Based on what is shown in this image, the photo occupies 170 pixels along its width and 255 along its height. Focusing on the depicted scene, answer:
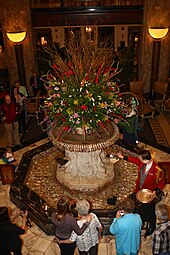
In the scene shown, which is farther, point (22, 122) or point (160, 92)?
point (160, 92)

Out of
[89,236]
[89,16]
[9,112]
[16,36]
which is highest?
[89,16]

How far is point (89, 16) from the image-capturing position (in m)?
8.81

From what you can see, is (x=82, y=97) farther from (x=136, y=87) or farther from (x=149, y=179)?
(x=136, y=87)

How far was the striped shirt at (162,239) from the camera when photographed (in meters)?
3.10

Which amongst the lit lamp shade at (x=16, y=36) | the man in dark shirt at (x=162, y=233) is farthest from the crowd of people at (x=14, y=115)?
the man in dark shirt at (x=162, y=233)

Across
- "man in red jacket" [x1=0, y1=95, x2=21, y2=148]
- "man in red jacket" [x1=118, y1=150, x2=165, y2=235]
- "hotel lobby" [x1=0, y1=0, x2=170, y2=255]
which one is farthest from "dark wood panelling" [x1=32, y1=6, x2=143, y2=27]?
"man in red jacket" [x1=118, y1=150, x2=165, y2=235]

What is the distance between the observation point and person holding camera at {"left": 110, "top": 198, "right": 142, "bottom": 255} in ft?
10.6

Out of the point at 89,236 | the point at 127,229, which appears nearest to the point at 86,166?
the point at 89,236

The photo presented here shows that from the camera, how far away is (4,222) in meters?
3.17

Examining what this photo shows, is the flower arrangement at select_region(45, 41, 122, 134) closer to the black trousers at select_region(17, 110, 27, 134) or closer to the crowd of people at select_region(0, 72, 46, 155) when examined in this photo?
the crowd of people at select_region(0, 72, 46, 155)

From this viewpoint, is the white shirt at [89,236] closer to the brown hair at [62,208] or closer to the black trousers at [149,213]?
the brown hair at [62,208]

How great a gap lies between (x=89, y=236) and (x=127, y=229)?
44 cm

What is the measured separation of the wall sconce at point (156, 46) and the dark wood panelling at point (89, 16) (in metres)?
0.68

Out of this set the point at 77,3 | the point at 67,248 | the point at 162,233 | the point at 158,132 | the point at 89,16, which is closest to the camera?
the point at 162,233
